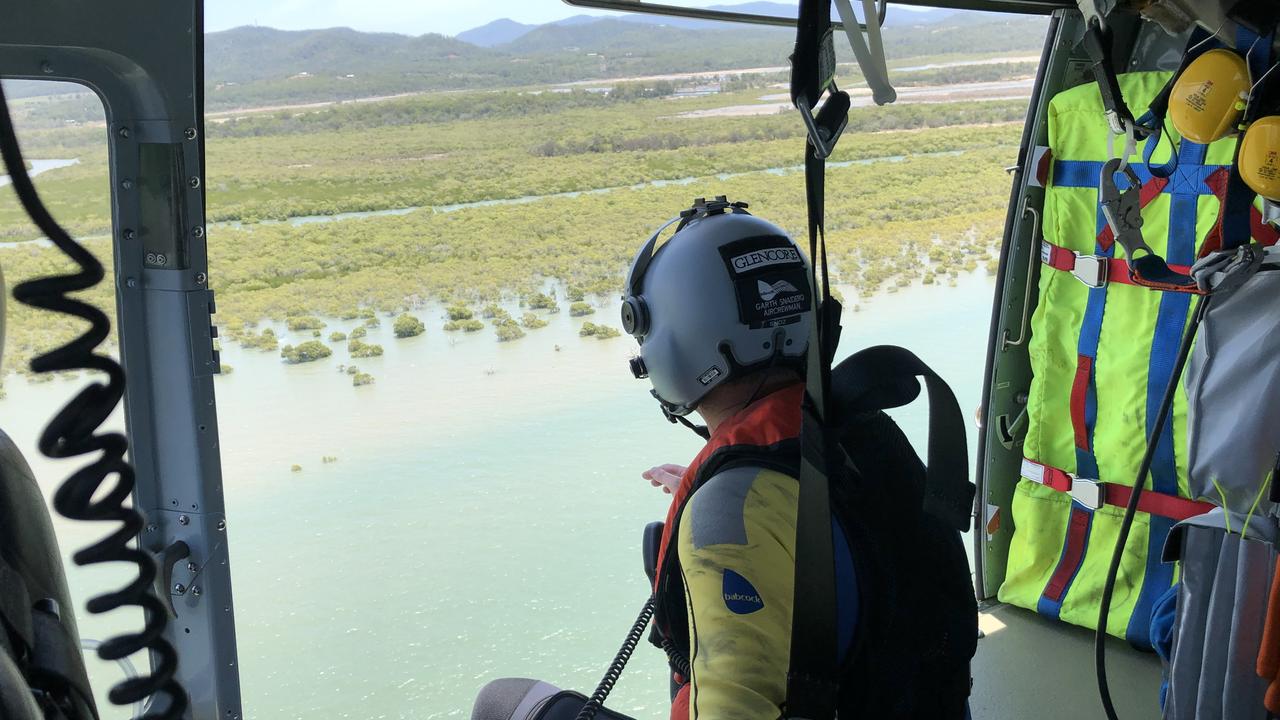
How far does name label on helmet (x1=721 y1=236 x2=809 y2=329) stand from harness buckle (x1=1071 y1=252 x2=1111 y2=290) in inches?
77.1

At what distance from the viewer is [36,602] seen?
3.94 ft

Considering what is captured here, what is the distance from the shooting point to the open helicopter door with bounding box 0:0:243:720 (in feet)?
4.73

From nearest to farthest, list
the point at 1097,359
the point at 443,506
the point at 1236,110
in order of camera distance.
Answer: the point at 1236,110 < the point at 1097,359 < the point at 443,506

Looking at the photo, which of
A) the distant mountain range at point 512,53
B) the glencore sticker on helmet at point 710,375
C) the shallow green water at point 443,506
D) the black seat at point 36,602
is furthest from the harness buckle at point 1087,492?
the distant mountain range at point 512,53

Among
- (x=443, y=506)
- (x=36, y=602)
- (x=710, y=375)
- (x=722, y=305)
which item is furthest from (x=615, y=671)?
(x=443, y=506)

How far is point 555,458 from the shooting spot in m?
8.16

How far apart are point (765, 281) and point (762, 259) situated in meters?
0.04

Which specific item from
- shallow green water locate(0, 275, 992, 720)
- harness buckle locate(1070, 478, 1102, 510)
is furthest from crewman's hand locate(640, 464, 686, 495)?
harness buckle locate(1070, 478, 1102, 510)

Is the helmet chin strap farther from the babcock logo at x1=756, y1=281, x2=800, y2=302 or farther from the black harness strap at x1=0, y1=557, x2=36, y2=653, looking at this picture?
the black harness strap at x1=0, y1=557, x2=36, y2=653

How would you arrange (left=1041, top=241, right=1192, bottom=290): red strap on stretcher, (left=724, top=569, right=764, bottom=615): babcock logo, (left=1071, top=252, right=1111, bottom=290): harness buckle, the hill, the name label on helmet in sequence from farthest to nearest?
the hill < (left=1071, top=252, right=1111, bottom=290): harness buckle < (left=1041, top=241, right=1192, bottom=290): red strap on stretcher < the name label on helmet < (left=724, top=569, right=764, bottom=615): babcock logo

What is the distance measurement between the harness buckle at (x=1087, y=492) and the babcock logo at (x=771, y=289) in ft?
7.12

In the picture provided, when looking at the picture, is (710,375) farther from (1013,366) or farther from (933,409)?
(1013,366)

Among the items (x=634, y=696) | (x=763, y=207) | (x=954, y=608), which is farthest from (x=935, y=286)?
(x=954, y=608)

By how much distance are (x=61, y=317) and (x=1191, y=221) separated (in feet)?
9.43
